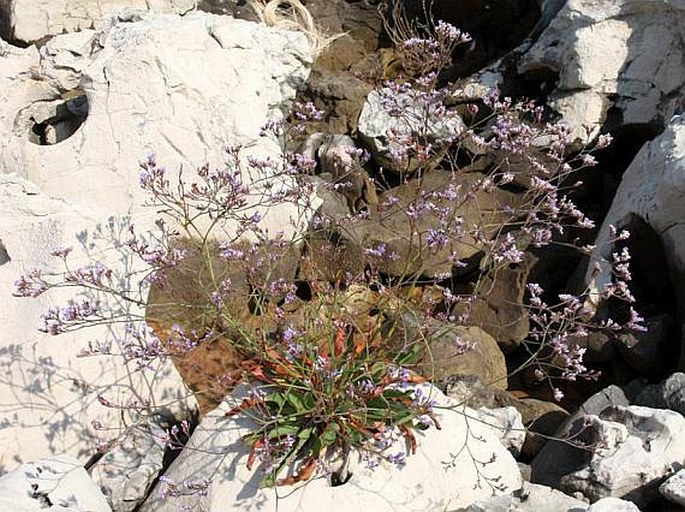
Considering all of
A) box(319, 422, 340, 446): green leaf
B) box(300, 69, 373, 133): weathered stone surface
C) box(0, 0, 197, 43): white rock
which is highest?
box(0, 0, 197, 43): white rock

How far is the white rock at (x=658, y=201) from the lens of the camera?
4633 millimetres

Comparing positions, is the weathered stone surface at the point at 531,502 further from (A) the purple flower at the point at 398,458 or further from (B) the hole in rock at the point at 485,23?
(B) the hole in rock at the point at 485,23

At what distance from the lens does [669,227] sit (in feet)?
15.4

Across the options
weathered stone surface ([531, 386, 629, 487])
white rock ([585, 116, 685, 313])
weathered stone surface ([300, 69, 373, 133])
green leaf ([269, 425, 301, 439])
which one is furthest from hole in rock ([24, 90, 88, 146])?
weathered stone surface ([531, 386, 629, 487])

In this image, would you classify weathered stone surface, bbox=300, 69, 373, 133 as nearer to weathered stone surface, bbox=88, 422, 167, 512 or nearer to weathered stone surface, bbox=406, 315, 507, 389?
weathered stone surface, bbox=406, 315, 507, 389

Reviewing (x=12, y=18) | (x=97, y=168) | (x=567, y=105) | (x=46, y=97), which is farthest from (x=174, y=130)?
(x=12, y=18)

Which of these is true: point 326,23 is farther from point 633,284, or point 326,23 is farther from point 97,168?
point 633,284

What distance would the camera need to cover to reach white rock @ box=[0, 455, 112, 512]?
10.5ft

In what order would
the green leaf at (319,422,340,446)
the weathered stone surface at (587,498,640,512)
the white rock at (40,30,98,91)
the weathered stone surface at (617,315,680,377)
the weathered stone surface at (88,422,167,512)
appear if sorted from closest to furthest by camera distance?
the weathered stone surface at (587,498,640,512) → the green leaf at (319,422,340,446) → the weathered stone surface at (88,422,167,512) → the weathered stone surface at (617,315,680,377) → the white rock at (40,30,98,91)

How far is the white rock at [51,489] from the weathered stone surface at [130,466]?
0.39 feet

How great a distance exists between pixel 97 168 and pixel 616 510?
3.78 meters

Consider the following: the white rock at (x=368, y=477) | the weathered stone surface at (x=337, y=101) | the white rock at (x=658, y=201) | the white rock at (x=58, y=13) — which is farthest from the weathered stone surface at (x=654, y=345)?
the white rock at (x=58, y=13)

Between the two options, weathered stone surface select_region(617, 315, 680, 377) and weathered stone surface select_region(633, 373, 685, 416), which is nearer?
weathered stone surface select_region(633, 373, 685, 416)

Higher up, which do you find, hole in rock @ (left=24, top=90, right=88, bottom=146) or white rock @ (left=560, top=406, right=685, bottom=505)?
hole in rock @ (left=24, top=90, right=88, bottom=146)
